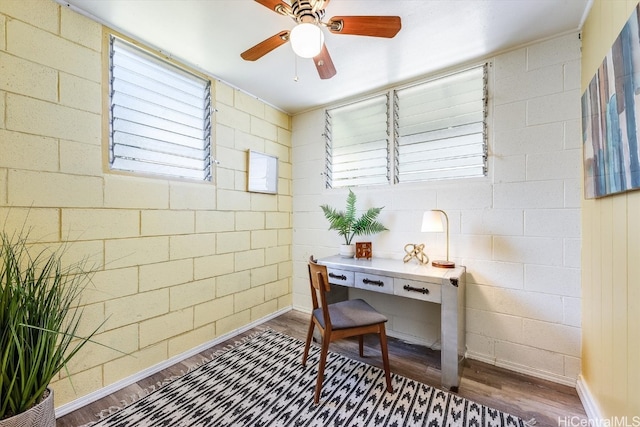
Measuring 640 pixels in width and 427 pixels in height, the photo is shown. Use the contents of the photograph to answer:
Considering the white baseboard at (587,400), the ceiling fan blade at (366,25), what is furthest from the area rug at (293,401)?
the ceiling fan blade at (366,25)

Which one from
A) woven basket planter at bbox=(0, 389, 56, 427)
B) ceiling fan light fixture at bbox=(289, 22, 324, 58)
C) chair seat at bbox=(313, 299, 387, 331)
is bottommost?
woven basket planter at bbox=(0, 389, 56, 427)

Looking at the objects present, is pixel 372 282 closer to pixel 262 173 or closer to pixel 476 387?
pixel 476 387

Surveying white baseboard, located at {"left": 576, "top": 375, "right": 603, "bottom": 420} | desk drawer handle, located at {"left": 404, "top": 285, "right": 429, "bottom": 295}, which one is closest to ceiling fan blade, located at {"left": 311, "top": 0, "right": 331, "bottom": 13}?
desk drawer handle, located at {"left": 404, "top": 285, "right": 429, "bottom": 295}

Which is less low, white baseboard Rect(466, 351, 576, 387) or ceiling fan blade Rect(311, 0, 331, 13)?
ceiling fan blade Rect(311, 0, 331, 13)

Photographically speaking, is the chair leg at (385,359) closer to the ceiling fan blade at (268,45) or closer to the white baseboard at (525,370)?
the white baseboard at (525,370)

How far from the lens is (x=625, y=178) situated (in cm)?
111

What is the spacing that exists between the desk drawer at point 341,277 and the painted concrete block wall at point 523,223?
69 centimetres

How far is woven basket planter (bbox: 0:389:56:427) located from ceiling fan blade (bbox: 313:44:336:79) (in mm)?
2128

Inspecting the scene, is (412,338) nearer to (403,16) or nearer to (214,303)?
(214,303)

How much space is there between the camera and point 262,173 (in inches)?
116

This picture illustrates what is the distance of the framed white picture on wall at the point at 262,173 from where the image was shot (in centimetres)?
280

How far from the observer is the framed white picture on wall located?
110 inches

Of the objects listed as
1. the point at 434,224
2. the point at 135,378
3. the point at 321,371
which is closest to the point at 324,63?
the point at 434,224

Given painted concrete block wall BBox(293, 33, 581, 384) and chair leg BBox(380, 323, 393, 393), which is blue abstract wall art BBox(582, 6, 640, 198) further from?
chair leg BBox(380, 323, 393, 393)
